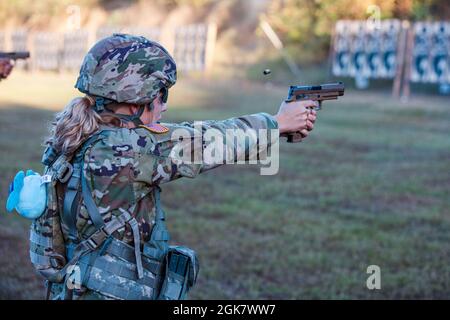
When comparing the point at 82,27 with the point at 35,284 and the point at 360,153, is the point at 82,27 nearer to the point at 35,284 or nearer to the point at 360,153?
the point at 360,153

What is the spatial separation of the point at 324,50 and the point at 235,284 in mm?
15335

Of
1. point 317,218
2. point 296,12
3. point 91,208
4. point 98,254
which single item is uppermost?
point 296,12

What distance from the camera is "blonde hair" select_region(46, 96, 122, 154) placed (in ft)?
7.57

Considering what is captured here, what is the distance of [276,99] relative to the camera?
49.3 feet

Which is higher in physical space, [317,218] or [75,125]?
[75,125]

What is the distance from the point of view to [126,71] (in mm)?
2342

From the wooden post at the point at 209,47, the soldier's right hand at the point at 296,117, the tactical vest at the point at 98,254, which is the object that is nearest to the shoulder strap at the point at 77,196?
the tactical vest at the point at 98,254

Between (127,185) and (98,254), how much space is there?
0.23 m

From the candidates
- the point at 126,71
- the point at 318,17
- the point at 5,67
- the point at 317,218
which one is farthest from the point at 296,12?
the point at 126,71

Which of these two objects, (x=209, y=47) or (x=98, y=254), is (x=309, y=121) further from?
(x=209, y=47)

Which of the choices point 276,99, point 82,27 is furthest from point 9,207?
point 82,27

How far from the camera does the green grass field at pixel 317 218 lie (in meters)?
4.79

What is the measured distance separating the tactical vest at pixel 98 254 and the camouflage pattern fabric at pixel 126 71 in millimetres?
140

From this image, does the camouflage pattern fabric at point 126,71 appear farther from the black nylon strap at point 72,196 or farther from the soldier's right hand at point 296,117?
the soldier's right hand at point 296,117
